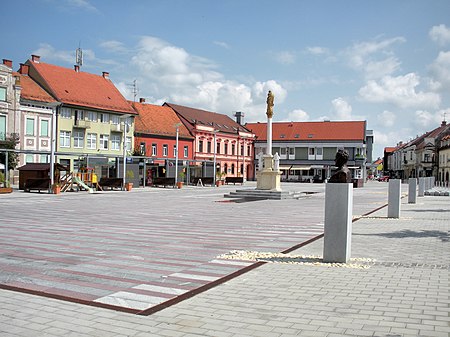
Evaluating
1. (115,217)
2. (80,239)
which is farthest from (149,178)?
(80,239)

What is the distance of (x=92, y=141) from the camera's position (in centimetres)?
5606

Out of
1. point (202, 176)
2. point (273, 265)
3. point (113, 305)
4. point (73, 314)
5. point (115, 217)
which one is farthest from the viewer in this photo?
point (202, 176)

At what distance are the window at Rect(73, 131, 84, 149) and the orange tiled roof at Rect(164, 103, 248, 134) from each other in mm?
20938

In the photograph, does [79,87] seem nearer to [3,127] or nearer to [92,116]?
[92,116]

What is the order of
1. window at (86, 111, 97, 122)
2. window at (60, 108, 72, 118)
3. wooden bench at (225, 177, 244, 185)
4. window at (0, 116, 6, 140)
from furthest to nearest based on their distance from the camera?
wooden bench at (225, 177, 244, 185)
window at (86, 111, 97, 122)
window at (60, 108, 72, 118)
window at (0, 116, 6, 140)

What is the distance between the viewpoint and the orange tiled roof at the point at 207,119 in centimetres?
7412

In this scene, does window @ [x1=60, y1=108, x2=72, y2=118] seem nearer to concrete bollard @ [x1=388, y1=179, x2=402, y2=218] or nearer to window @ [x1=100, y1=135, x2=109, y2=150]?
window @ [x1=100, y1=135, x2=109, y2=150]

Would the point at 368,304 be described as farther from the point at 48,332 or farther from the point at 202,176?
the point at 202,176

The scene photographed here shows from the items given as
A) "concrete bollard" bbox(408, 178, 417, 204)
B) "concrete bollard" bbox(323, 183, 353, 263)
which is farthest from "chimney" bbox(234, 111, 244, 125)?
"concrete bollard" bbox(323, 183, 353, 263)

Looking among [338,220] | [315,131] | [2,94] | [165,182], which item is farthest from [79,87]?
[338,220]

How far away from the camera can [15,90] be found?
47094mm

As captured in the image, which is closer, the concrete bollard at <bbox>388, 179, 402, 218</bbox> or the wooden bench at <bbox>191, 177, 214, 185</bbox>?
the concrete bollard at <bbox>388, 179, 402, 218</bbox>

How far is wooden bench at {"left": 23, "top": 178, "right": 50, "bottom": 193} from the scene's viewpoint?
35188 mm

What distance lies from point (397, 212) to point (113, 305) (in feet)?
47.0
